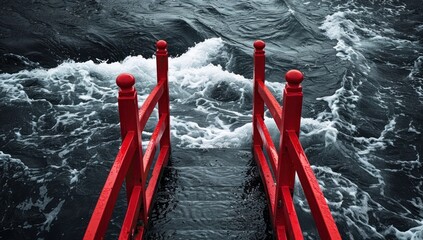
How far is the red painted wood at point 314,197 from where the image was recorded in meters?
2.59

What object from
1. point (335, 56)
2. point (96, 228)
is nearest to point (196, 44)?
point (335, 56)

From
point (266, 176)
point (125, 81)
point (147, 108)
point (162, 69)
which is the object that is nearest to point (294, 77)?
point (125, 81)

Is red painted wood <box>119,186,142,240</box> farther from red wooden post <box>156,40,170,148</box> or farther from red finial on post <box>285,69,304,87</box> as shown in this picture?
red wooden post <box>156,40,170,148</box>

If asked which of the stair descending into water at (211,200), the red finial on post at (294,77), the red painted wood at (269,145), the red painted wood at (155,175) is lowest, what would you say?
the stair descending into water at (211,200)

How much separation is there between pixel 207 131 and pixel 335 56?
18.0ft

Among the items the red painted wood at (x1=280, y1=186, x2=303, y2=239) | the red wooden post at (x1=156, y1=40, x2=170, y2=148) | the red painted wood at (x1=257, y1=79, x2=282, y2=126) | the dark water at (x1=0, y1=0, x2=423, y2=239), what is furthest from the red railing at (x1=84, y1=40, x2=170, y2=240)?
the dark water at (x1=0, y1=0, x2=423, y2=239)

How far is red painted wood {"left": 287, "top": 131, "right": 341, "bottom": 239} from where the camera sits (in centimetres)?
259

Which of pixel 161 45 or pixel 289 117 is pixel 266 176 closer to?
pixel 289 117

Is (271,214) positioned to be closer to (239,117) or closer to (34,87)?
(239,117)

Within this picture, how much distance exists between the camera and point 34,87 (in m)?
10.7

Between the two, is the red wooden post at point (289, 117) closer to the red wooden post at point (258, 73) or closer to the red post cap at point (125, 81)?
the red post cap at point (125, 81)

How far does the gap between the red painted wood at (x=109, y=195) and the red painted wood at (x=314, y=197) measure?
1.21 metres

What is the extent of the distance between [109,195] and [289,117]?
5.03 ft

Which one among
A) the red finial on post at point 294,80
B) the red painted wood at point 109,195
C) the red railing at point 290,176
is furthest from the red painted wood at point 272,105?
the red painted wood at point 109,195
